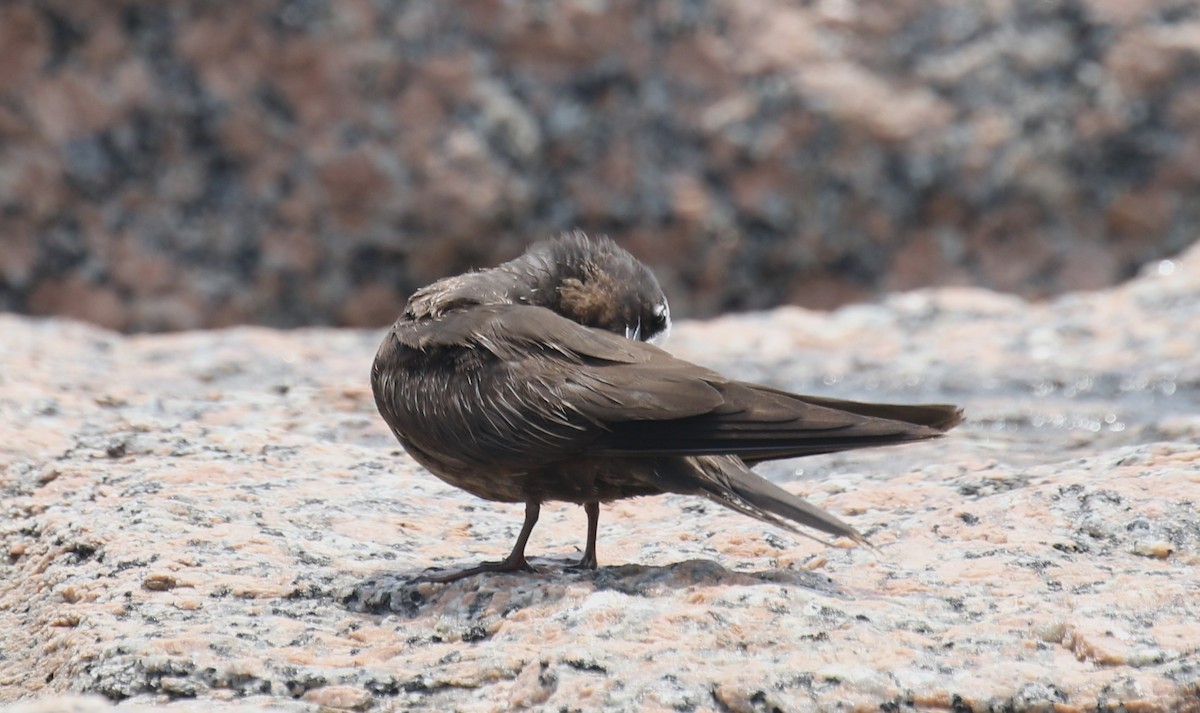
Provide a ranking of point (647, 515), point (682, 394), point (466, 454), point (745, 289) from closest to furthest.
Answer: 1. point (682, 394)
2. point (466, 454)
3. point (647, 515)
4. point (745, 289)

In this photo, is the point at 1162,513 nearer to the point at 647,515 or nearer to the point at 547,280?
the point at 647,515

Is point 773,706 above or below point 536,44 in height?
below

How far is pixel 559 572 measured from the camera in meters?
3.83

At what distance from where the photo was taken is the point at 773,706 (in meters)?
2.95

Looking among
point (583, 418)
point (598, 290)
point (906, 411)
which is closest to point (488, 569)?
point (583, 418)

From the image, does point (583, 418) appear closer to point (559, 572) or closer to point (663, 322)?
point (559, 572)

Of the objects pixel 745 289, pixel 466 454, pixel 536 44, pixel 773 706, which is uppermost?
pixel 536 44

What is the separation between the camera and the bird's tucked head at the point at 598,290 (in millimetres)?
4695

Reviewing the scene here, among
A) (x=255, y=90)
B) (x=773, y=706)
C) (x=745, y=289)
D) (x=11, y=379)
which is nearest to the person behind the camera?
(x=773, y=706)

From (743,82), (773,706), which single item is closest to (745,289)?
(743,82)

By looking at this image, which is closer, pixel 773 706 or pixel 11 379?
pixel 773 706

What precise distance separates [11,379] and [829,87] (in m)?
4.83

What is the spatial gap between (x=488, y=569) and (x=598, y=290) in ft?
3.78

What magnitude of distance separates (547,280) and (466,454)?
904 millimetres
